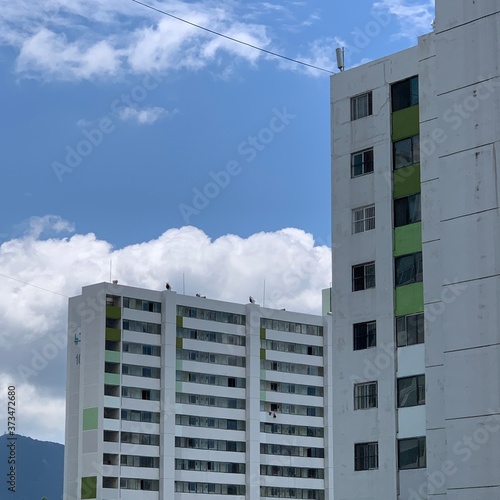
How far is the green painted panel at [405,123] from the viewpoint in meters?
55.9

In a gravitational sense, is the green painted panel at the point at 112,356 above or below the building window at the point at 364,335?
above

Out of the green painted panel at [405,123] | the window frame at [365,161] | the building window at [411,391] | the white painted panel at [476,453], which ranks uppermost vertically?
the green painted panel at [405,123]

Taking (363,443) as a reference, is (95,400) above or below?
above

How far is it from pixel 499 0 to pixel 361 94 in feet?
78.7

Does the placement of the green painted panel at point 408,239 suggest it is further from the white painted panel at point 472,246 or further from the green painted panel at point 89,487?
the green painted panel at point 89,487

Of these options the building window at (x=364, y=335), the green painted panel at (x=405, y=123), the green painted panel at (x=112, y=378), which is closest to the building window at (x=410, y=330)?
the building window at (x=364, y=335)

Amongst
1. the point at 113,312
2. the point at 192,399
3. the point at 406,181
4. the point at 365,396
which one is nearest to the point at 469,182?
the point at 406,181

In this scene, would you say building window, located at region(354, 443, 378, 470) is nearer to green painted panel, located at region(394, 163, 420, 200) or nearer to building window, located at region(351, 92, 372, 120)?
green painted panel, located at region(394, 163, 420, 200)

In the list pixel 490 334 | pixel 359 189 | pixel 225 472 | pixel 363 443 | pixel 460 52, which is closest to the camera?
A: pixel 490 334

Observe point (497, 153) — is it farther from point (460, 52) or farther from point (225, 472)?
point (225, 472)

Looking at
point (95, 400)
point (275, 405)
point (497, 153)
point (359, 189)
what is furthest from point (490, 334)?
point (275, 405)

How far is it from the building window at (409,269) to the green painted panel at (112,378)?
57.4 metres

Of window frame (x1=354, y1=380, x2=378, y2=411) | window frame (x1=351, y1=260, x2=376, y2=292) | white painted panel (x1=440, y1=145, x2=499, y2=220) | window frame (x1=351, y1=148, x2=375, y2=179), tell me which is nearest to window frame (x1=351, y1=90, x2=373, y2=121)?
window frame (x1=351, y1=148, x2=375, y2=179)

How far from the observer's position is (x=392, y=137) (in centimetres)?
5678
